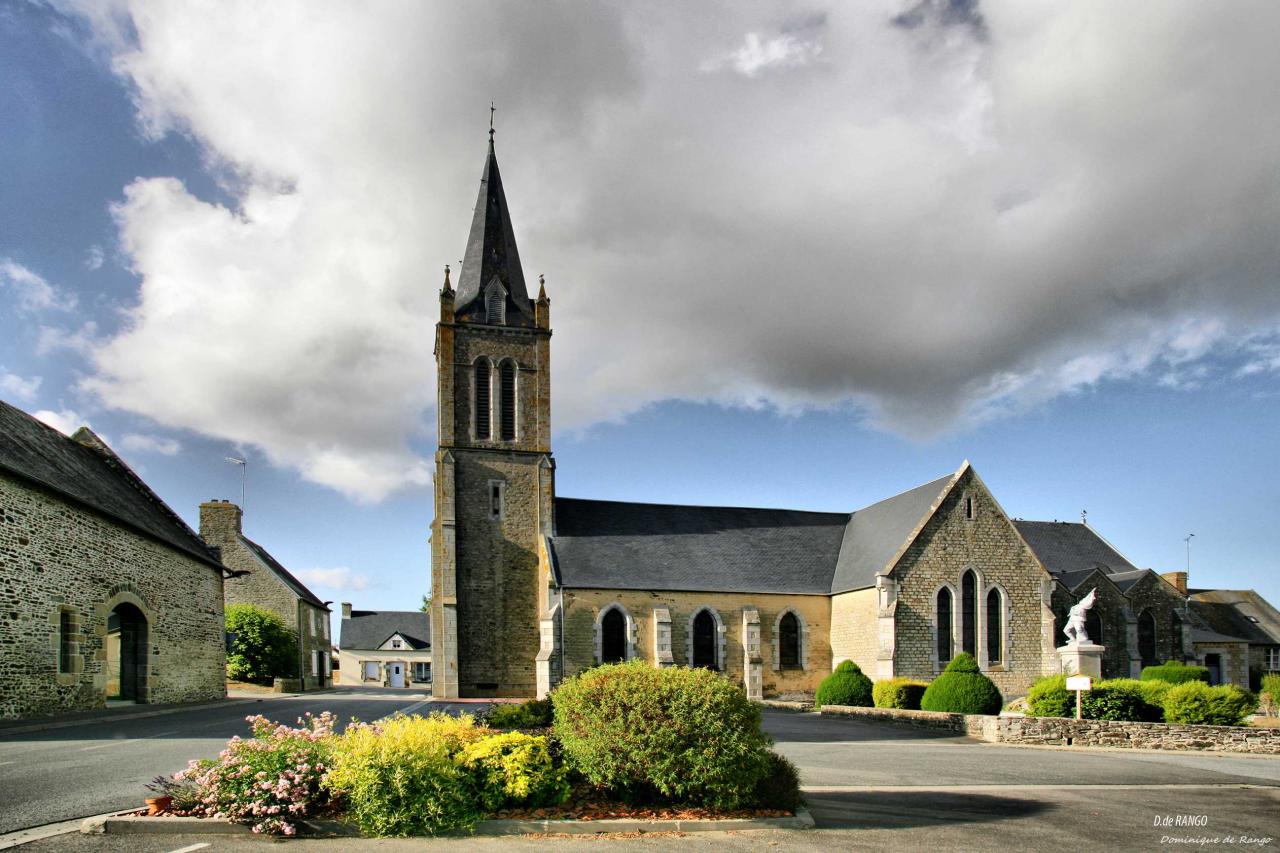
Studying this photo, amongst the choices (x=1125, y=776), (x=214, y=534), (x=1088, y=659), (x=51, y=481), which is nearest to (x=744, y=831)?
(x=1125, y=776)

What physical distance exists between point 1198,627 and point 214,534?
153ft

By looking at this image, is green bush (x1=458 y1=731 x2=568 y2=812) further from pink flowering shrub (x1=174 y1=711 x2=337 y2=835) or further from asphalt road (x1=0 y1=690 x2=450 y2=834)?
asphalt road (x1=0 y1=690 x2=450 y2=834)

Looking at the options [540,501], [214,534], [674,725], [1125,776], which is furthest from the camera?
[214,534]

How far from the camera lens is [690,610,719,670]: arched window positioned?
3406cm

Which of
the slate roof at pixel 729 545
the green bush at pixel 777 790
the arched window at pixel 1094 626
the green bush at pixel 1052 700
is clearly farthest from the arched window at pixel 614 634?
the green bush at pixel 777 790

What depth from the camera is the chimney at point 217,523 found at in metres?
46.0

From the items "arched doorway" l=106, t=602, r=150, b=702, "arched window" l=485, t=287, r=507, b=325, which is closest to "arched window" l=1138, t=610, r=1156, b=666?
"arched window" l=485, t=287, r=507, b=325

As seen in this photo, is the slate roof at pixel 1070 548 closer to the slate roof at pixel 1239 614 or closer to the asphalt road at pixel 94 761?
the slate roof at pixel 1239 614

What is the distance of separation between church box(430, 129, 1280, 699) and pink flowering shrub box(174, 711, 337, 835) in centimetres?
2326

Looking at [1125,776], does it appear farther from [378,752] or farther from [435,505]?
[435,505]

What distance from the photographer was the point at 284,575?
171 ft

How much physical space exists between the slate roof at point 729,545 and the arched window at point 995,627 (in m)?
3.95

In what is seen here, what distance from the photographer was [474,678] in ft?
112

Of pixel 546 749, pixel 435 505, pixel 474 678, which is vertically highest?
pixel 435 505
